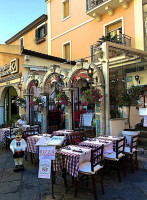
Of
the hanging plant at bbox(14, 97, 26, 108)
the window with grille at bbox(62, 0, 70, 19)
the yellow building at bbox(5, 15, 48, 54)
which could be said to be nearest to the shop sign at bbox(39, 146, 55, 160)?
the hanging plant at bbox(14, 97, 26, 108)

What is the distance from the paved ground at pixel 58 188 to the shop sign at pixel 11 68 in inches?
308

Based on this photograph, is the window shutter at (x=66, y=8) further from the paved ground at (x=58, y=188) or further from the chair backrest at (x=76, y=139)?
the paved ground at (x=58, y=188)

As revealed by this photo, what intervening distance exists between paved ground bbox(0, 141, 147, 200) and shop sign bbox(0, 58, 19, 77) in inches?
308

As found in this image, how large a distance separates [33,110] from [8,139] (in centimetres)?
307

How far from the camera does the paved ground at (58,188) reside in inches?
156

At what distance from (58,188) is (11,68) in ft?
32.6

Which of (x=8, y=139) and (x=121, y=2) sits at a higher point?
(x=121, y=2)

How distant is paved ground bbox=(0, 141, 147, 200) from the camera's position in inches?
156

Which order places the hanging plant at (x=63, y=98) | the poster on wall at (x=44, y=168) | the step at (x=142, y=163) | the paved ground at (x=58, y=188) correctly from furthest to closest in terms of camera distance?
the hanging plant at (x=63, y=98), the step at (x=142, y=163), the paved ground at (x=58, y=188), the poster on wall at (x=44, y=168)

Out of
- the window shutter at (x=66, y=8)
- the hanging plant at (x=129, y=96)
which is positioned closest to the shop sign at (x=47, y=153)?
the hanging plant at (x=129, y=96)

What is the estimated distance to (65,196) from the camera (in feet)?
13.1

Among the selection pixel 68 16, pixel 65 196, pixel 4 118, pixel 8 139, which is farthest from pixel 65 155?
pixel 68 16

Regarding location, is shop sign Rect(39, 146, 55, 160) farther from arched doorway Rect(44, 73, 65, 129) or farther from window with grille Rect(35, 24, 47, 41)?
window with grille Rect(35, 24, 47, 41)

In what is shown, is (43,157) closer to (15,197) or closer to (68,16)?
(15,197)
